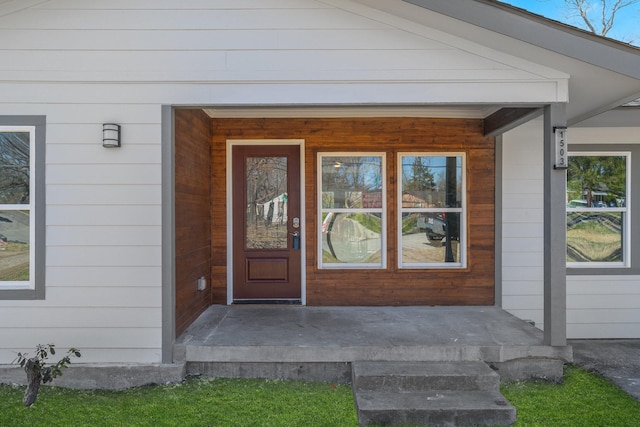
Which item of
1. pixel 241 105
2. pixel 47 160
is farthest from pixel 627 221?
pixel 47 160

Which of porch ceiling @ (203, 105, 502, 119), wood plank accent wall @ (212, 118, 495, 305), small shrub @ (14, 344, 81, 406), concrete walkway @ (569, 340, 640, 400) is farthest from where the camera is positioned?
wood plank accent wall @ (212, 118, 495, 305)

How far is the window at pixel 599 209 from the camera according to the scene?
5.05 metres

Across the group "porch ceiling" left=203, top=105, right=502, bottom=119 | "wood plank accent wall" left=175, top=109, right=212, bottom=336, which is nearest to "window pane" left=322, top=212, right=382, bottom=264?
"porch ceiling" left=203, top=105, right=502, bottom=119

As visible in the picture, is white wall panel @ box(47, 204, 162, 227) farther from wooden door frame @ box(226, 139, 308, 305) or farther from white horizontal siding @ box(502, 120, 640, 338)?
Answer: white horizontal siding @ box(502, 120, 640, 338)

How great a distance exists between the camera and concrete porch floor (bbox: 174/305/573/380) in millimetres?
3467

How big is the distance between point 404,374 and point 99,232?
2800 millimetres

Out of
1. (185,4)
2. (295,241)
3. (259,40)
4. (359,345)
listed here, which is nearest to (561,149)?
(359,345)

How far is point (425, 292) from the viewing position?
16.3 feet

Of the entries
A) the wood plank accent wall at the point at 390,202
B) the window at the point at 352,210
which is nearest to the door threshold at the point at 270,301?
the wood plank accent wall at the point at 390,202

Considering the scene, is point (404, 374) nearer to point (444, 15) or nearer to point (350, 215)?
point (350, 215)

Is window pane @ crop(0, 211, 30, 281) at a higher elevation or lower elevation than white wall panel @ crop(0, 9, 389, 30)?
lower

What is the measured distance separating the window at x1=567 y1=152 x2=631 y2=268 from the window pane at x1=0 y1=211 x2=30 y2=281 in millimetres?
5930

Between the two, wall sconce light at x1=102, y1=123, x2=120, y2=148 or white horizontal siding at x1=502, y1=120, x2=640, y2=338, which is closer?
wall sconce light at x1=102, y1=123, x2=120, y2=148

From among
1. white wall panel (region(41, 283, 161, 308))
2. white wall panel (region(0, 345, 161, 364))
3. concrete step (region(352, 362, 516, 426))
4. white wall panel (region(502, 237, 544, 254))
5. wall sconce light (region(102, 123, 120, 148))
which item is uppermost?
wall sconce light (region(102, 123, 120, 148))
